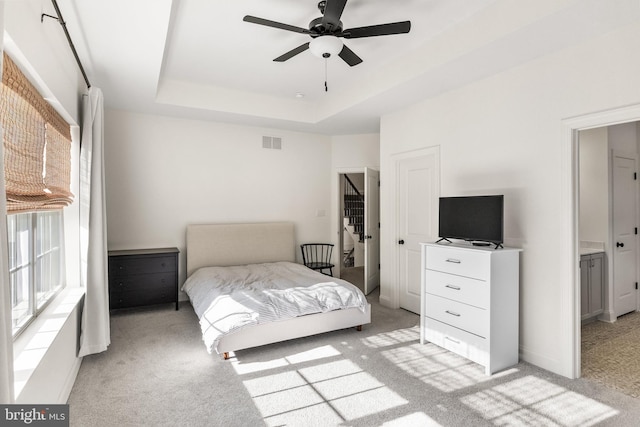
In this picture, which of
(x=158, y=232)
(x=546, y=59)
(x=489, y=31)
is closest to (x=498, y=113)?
(x=546, y=59)

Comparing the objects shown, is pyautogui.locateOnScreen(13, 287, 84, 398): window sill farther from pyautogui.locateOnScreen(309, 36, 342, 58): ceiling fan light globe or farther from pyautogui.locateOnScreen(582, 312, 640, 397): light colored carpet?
pyautogui.locateOnScreen(582, 312, 640, 397): light colored carpet

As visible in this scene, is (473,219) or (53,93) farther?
(473,219)

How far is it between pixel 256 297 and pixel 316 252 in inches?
104

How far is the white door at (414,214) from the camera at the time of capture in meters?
4.17

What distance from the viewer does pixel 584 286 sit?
12.9 ft

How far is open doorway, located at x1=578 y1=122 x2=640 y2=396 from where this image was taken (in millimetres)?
3975

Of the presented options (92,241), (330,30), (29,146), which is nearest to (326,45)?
(330,30)

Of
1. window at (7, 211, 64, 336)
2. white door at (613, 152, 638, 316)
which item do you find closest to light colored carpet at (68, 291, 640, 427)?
window at (7, 211, 64, 336)

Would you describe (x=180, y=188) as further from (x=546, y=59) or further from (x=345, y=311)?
(x=546, y=59)

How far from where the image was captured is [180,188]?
504 centimetres

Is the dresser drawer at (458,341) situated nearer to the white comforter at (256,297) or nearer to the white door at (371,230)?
the white comforter at (256,297)

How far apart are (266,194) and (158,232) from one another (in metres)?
1.69

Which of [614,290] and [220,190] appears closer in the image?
[614,290]

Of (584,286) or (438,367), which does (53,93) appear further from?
(584,286)
